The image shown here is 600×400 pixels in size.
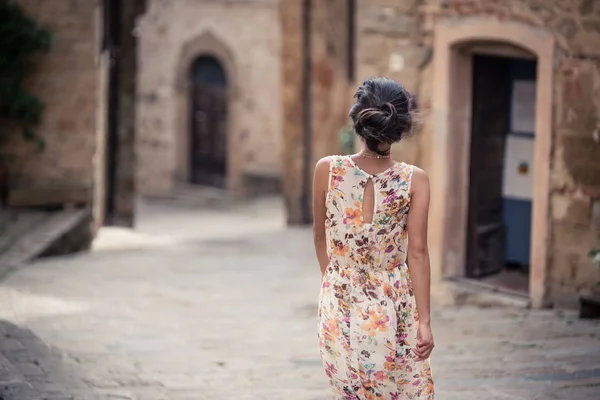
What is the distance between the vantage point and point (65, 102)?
417 inches

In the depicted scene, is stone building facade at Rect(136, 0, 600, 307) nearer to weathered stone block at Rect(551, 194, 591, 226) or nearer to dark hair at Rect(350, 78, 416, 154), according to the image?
weathered stone block at Rect(551, 194, 591, 226)

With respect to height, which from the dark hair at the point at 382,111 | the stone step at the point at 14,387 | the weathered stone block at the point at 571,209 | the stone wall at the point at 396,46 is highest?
the stone wall at the point at 396,46

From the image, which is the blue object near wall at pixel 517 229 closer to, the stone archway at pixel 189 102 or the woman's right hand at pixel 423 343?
the woman's right hand at pixel 423 343

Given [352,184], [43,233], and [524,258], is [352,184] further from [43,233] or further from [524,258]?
[43,233]

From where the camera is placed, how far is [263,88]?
69.7 ft

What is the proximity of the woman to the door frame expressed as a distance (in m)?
3.87

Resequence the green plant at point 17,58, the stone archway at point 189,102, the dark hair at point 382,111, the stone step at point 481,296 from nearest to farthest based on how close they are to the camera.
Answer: the dark hair at point 382,111, the stone step at point 481,296, the green plant at point 17,58, the stone archway at point 189,102

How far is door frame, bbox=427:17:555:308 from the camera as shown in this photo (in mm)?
7613

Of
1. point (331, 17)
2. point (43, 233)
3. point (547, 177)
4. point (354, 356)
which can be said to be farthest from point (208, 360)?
point (331, 17)

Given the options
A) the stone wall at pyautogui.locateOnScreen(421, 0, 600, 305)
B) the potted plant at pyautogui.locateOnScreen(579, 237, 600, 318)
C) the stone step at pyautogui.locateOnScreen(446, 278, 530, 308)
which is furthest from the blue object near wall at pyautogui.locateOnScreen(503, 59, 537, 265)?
the potted plant at pyautogui.locateOnScreen(579, 237, 600, 318)

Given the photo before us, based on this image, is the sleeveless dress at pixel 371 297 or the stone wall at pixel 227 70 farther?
the stone wall at pixel 227 70

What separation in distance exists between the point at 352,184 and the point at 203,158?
60.9 feet

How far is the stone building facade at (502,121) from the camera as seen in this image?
7.41m

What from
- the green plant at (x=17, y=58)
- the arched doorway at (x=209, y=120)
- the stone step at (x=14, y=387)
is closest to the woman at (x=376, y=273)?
the stone step at (x=14, y=387)
